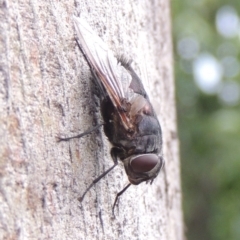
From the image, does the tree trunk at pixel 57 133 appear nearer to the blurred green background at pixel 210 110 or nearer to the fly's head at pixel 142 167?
the fly's head at pixel 142 167

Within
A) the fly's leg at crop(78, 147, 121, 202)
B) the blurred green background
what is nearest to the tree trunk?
the fly's leg at crop(78, 147, 121, 202)

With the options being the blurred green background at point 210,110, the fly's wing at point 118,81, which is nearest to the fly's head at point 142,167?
the fly's wing at point 118,81

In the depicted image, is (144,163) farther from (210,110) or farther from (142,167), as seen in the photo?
(210,110)

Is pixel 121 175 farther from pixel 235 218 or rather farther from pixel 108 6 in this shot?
pixel 235 218

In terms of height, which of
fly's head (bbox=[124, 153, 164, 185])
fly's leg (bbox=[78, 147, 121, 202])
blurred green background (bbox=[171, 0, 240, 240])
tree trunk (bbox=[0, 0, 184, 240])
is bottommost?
Result: blurred green background (bbox=[171, 0, 240, 240])

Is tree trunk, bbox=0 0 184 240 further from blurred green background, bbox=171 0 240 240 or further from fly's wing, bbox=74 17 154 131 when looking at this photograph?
blurred green background, bbox=171 0 240 240
